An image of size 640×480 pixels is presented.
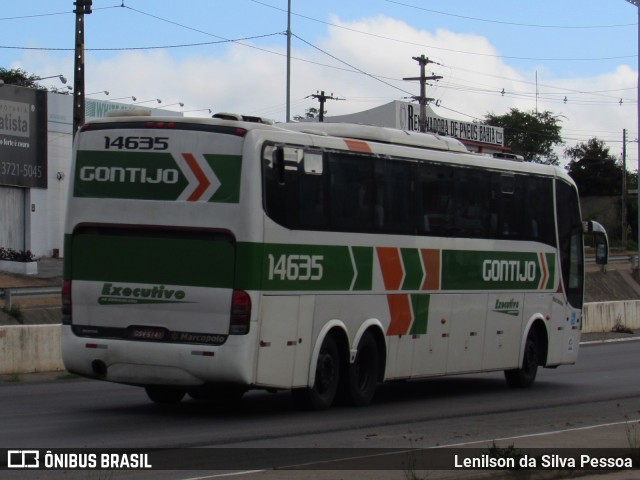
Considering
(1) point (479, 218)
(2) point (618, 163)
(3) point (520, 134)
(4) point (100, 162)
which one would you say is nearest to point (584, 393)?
(1) point (479, 218)

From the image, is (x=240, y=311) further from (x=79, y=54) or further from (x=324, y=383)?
(x=79, y=54)

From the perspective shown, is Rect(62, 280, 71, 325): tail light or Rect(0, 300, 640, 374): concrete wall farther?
Rect(0, 300, 640, 374): concrete wall

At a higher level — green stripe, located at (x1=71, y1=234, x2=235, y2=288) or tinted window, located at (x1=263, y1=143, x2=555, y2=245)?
tinted window, located at (x1=263, y1=143, x2=555, y2=245)

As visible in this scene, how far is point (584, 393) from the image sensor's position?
19.2m

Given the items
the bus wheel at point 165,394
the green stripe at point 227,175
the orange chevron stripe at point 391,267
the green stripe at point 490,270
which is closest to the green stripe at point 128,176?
the green stripe at point 227,175

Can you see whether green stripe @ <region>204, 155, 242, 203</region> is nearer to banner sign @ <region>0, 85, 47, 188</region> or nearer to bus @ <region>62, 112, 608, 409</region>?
bus @ <region>62, 112, 608, 409</region>

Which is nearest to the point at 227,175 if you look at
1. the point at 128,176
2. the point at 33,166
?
the point at 128,176

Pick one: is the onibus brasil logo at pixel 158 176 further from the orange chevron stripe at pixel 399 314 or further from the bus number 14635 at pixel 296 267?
the orange chevron stripe at pixel 399 314

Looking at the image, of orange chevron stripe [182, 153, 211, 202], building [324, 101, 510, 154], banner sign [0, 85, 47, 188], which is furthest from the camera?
building [324, 101, 510, 154]

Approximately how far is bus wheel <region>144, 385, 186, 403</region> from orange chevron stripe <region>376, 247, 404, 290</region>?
311 cm

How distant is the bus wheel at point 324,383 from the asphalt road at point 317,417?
167 mm

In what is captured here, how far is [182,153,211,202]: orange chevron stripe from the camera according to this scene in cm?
1402

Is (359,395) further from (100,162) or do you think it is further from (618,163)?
(618,163)

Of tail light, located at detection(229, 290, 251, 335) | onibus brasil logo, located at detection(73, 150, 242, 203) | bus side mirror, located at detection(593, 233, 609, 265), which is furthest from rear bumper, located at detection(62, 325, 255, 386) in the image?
bus side mirror, located at detection(593, 233, 609, 265)
